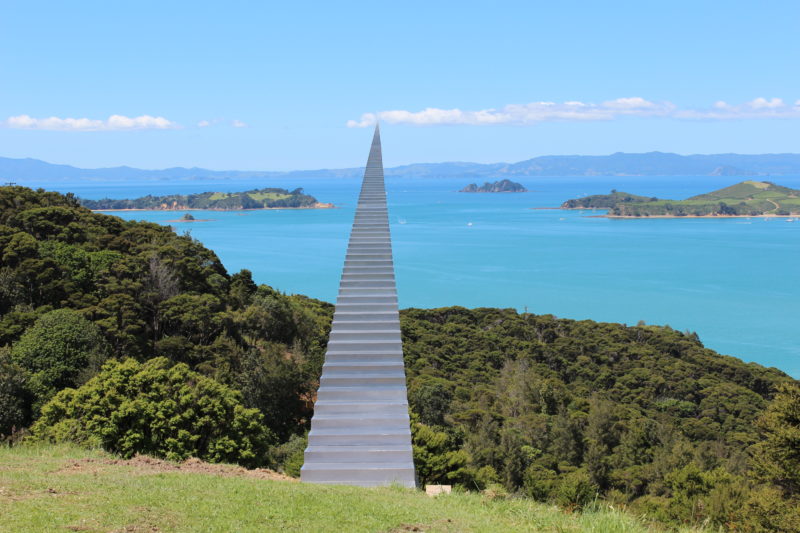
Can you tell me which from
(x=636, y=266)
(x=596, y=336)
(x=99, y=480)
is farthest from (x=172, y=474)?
(x=636, y=266)

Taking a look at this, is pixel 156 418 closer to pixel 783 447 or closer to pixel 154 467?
pixel 154 467

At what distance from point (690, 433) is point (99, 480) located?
21714 mm

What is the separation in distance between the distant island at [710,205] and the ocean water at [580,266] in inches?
377

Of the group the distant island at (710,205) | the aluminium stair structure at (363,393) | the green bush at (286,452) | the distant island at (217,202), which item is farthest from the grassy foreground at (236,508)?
the distant island at (710,205)

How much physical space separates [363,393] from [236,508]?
4.62 m

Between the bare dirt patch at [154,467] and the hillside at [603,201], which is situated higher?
the hillside at [603,201]

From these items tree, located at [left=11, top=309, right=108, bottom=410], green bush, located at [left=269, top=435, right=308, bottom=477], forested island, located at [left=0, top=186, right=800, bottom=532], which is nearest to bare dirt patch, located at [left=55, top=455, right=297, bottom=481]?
forested island, located at [left=0, top=186, right=800, bottom=532]

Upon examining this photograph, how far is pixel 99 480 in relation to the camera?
675 cm

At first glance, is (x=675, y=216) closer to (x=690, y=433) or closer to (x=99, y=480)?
(x=690, y=433)

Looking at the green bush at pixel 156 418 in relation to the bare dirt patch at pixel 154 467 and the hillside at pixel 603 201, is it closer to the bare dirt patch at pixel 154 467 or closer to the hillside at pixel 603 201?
the bare dirt patch at pixel 154 467

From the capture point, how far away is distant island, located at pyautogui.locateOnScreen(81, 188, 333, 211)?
141 m

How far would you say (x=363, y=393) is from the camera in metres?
10.4

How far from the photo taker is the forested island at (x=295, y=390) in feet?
36.1

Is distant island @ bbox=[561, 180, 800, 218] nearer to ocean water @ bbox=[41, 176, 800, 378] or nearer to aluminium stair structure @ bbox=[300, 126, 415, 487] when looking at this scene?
ocean water @ bbox=[41, 176, 800, 378]
